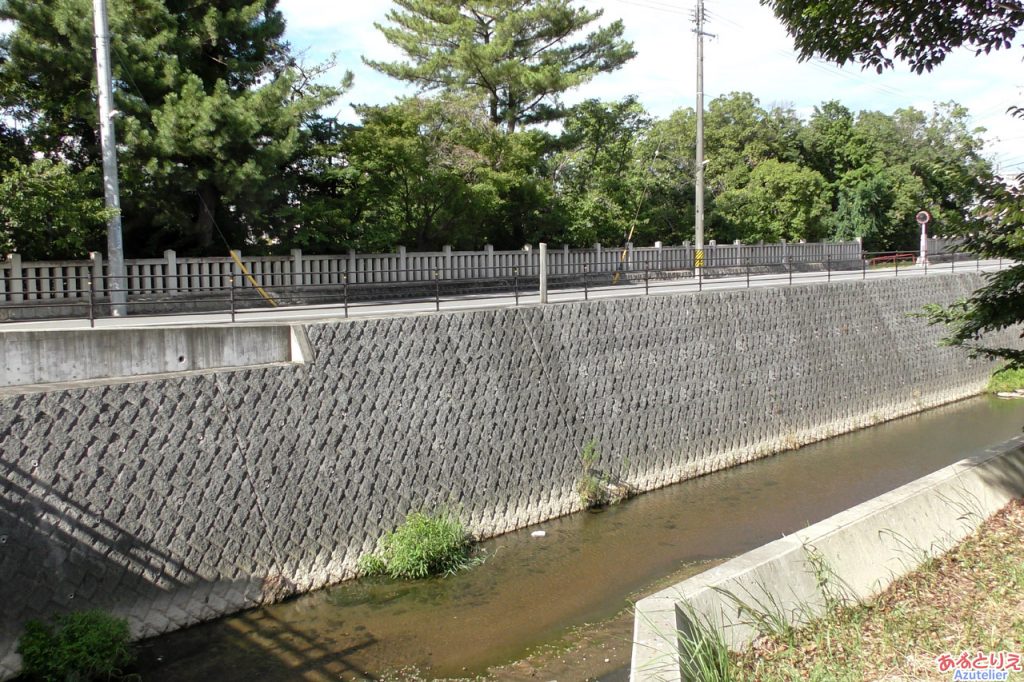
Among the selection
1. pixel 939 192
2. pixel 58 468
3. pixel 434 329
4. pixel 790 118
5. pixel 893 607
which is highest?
pixel 790 118

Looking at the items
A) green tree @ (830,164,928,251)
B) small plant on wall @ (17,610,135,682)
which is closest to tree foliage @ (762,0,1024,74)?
small plant on wall @ (17,610,135,682)

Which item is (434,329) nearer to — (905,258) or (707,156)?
(707,156)

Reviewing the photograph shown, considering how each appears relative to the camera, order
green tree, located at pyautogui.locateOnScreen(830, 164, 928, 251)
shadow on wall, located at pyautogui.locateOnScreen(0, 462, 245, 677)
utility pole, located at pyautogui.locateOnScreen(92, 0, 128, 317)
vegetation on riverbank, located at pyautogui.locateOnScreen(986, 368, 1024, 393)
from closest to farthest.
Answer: shadow on wall, located at pyautogui.locateOnScreen(0, 462, 245, 677)
utility pole, located at pyautogui.locateOnScreen(92, 0, 128, 317)
vegetation on riverbank, located at pyautogui.locateOnScreen(986, 368, 1024, 393)
green tree, located at pyautogui.locateOnScreen(830, 164, 928, 251)

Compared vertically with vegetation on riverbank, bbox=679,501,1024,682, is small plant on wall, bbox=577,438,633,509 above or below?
below

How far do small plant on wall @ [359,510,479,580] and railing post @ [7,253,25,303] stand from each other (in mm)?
7791

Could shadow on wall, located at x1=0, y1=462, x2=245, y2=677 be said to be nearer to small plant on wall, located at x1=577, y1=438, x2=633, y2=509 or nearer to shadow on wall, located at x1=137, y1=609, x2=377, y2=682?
shadow on wall, located at x1=137, y1=609, x2=377, y2=682

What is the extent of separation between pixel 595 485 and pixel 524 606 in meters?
4.01

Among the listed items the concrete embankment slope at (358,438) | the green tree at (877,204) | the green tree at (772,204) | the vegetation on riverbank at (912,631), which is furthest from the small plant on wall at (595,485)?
the green tree at (877,204)

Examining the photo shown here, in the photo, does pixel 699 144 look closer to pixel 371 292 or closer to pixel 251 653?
pixel 371 292

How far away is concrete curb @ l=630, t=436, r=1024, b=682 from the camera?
4953mm

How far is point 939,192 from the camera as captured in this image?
891 centimetres

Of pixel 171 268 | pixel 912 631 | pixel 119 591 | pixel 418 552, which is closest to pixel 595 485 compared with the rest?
pixel 418 552

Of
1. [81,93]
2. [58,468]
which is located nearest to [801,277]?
[81,93]

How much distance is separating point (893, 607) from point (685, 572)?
440 centimetres
